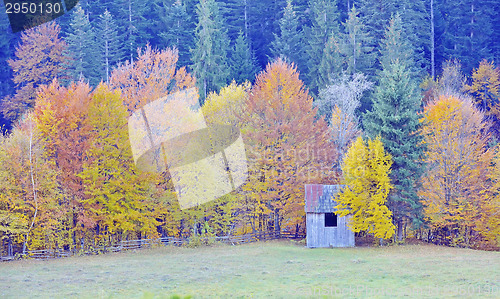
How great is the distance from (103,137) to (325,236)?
14945mm

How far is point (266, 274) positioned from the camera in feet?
75.7

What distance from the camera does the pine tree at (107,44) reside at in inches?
2138

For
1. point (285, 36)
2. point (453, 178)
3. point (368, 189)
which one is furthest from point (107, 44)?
point (453, 178)

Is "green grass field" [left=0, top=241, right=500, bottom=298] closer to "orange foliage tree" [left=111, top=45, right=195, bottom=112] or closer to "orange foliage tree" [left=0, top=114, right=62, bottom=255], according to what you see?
"orange foliage tree" [left=0, top=114, right=62, bottom=255]

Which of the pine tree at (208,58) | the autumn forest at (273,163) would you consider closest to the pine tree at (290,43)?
the pine tree at (208,58)

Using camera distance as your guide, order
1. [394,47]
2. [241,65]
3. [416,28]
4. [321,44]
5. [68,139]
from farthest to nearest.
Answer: [416,28] < [241,65] < [321,44] < [394,47] < [68,139]

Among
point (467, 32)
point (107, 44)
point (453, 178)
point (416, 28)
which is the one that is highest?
point (467, 32)

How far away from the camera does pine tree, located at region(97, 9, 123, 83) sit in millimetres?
54312

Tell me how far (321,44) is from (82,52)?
24.5 metres

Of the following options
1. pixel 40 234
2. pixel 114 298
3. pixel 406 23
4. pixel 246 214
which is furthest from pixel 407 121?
pixel 406 23

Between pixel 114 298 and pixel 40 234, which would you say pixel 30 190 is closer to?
pixel 40 234

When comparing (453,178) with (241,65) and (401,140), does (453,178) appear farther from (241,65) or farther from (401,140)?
(241,65)

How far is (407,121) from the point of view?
105 feet

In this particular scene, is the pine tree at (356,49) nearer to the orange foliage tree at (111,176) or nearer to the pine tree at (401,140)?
the pine tree at (401,140)
